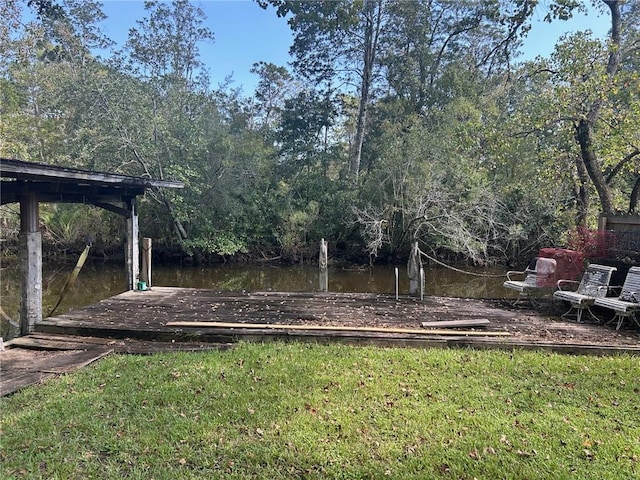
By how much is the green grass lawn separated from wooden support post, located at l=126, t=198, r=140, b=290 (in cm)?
400

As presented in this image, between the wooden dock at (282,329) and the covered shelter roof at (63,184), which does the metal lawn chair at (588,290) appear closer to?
the wooden dock at (282,329)

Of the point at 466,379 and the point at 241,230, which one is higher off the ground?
the point at 241,230

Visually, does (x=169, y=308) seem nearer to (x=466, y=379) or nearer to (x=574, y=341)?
(x=466, y=379)

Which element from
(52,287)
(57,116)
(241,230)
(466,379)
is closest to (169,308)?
(466,379)

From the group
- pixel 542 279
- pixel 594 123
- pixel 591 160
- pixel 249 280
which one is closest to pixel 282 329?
pixel 542 279

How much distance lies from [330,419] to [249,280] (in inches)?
456

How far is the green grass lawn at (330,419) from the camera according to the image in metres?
2.84

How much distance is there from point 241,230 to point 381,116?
9.49 m

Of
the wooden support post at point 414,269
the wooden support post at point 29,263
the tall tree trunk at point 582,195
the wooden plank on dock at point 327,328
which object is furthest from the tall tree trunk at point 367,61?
the wooden support post at point 29,263

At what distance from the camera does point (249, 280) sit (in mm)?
14727

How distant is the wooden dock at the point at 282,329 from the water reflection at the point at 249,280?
5.33 meters

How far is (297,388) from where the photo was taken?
13.1 ft

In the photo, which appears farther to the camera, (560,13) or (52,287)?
(52,287)

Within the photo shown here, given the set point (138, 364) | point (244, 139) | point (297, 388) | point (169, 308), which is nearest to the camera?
point (297, 388)
